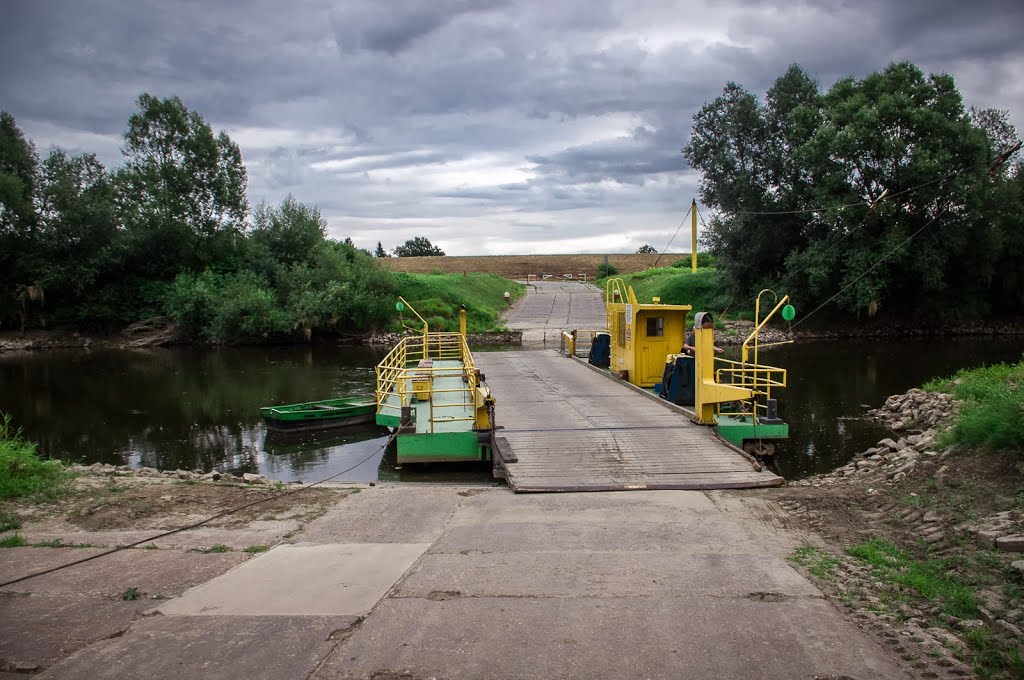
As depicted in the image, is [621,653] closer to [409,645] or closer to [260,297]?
[409,645]

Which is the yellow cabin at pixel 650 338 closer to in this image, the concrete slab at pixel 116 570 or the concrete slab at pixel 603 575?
the concrete slab at pixel 603 575

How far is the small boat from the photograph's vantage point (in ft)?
60.7

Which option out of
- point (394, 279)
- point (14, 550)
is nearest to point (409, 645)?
point (14, 550)

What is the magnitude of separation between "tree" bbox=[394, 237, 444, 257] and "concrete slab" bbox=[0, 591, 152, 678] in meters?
86.7

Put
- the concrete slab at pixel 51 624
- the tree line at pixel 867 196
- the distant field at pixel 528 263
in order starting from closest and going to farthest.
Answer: the concrete slab at pixel 51 624, the tree line at pixel 867 196, the distant field at pixel 528 263

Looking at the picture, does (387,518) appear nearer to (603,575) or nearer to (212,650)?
(603,575)

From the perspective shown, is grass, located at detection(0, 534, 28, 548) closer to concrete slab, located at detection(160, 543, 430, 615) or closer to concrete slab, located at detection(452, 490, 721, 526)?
concrete slab, located at detection(160, 543, 430, 615)

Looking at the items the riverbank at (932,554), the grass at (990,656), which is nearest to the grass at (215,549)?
the riverbank at (932,554)

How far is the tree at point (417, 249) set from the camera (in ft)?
304

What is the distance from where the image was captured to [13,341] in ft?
150

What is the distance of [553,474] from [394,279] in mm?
38860

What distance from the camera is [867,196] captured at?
38.1 m

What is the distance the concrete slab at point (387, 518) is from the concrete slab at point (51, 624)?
2317 mm

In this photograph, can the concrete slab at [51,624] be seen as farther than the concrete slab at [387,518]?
No
